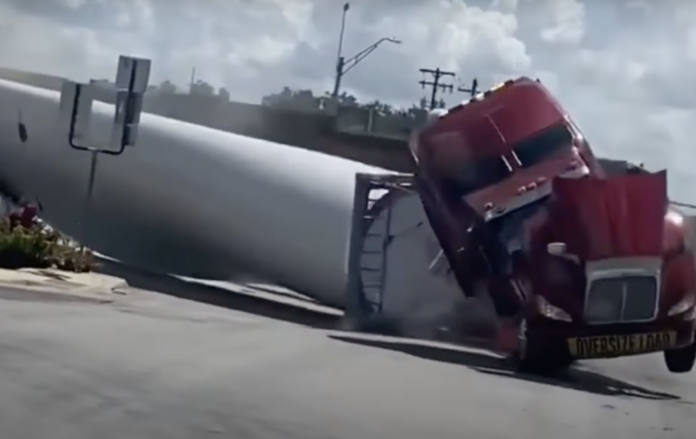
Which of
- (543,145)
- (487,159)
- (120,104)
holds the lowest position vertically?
(487,159)

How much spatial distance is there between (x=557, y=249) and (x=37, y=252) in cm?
905

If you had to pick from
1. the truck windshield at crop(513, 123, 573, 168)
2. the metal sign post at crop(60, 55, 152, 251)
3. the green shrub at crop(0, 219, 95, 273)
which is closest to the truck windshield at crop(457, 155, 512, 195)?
the truck windshield at crop(513, 123, 573, 168)

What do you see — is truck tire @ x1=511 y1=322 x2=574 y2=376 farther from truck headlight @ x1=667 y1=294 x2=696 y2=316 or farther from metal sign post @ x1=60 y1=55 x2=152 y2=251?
metal sign post @ x1=60 y1=55 x2=152 y2=251

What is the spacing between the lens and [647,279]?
15867 millimetres

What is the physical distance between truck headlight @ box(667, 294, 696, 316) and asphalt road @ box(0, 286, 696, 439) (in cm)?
79

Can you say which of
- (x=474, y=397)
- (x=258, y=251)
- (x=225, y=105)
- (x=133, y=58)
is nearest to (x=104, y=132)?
(x=258, y=251)

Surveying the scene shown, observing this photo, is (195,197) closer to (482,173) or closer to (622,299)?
(482,173)

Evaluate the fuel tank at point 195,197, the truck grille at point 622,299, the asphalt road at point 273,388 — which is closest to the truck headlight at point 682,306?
the truck grille at point 622,299

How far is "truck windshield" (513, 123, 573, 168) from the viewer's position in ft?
62.9

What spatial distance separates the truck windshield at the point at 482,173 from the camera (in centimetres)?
1900

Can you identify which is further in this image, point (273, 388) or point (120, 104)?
point (120, 104)

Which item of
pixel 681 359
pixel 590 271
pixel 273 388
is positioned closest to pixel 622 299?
pixel 590 271

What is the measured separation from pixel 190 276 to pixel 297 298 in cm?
372

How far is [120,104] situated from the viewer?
22.8m
